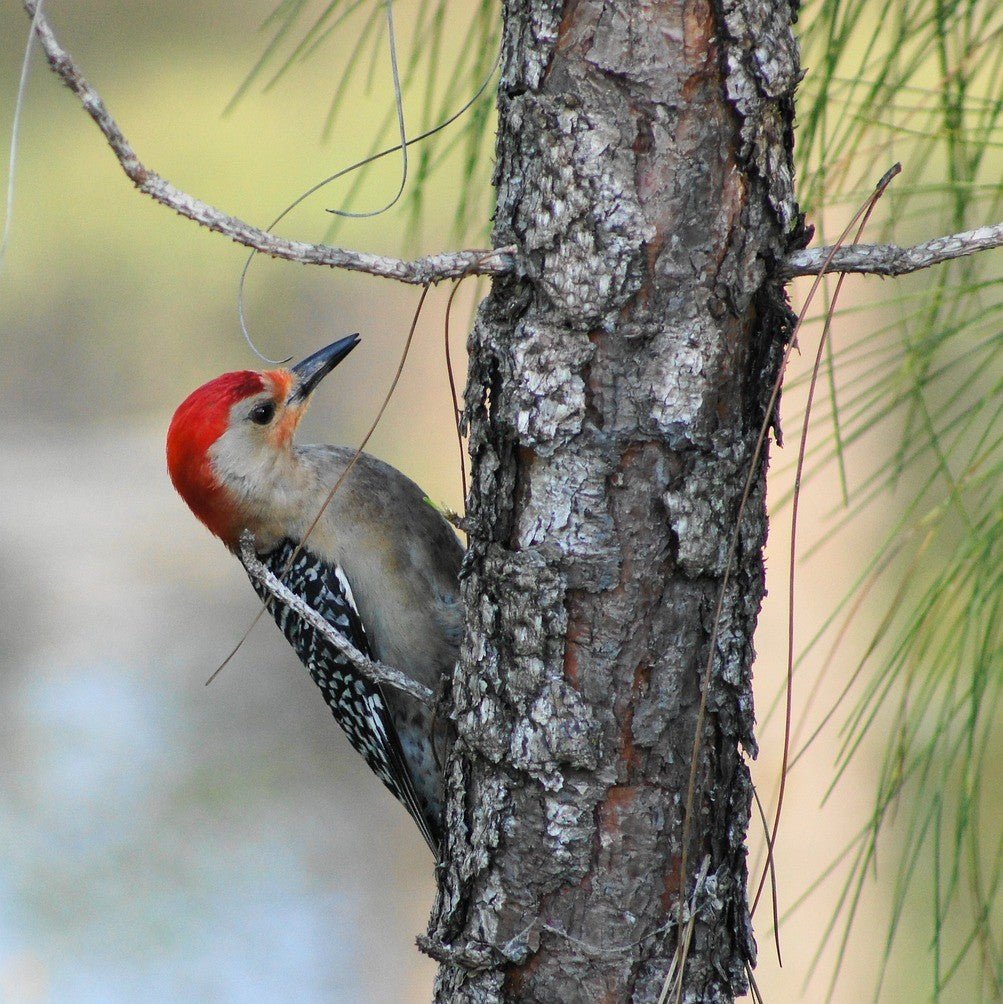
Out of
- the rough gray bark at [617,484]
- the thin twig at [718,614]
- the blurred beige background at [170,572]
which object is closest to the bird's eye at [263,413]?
the rough gray bark at [617,484]

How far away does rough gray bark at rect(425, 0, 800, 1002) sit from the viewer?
139 cm

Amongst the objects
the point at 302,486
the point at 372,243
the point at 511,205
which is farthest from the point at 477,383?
the point at 372,243

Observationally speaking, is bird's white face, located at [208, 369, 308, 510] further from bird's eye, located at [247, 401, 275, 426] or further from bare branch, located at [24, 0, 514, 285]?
bare branch, located at [24, 0, 514, 285]

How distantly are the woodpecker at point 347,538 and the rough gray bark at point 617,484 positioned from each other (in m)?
1.09

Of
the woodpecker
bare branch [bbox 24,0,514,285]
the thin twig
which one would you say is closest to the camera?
bare branch [bbox 24,0,514,285]

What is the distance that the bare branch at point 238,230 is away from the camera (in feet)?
3.56

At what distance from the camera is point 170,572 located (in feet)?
21.9

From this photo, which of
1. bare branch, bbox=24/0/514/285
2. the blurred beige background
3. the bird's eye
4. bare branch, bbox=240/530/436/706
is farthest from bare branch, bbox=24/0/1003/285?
the blurred beige background

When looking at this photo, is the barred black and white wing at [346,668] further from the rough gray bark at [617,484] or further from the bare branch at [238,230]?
the bare branch at [238,230]

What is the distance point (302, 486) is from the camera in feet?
9.11

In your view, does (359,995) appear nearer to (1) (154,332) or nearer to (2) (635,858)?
(1) (154,332)

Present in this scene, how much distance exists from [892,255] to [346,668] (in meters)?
1.79

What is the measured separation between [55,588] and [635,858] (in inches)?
230

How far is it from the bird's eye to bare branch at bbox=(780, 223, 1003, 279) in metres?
1.58
